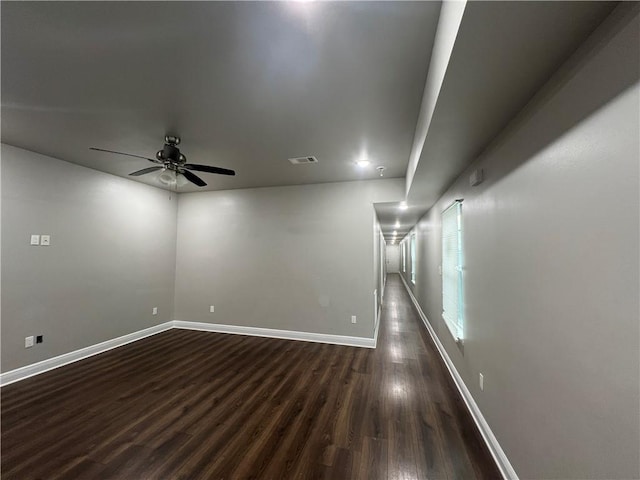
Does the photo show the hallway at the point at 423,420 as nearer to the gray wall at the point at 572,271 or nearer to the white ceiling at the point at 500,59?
the gray wall at the point at 572,271

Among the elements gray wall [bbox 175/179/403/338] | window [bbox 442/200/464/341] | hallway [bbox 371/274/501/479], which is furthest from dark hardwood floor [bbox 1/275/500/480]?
gray wall [bbox 175/179/403/338]

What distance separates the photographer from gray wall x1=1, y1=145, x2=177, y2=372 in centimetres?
299

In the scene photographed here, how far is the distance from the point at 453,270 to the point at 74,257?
5.15m

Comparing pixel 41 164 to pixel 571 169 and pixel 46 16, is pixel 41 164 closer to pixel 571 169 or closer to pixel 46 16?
pixel 46 16

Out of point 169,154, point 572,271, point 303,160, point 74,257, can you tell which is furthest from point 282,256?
point 572,271

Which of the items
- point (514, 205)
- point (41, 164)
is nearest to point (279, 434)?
point (514, 205)

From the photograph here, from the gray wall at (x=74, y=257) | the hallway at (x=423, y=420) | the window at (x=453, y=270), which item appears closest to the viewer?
the hallway at (x=423, y=420)

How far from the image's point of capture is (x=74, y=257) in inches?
141

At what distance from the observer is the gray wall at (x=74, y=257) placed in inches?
118

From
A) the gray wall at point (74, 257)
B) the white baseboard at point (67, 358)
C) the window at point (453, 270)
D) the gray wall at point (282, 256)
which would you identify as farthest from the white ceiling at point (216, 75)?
the white baseboard at point (67, 358)

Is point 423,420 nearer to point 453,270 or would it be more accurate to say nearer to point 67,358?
point 453,270

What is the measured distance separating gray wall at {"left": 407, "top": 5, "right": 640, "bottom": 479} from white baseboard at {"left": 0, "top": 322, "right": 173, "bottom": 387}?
195 inches

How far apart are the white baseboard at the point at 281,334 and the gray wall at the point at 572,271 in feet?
7.58

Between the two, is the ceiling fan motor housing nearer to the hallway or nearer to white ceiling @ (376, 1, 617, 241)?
white ceiling @ (376, 1, 617, 241)
